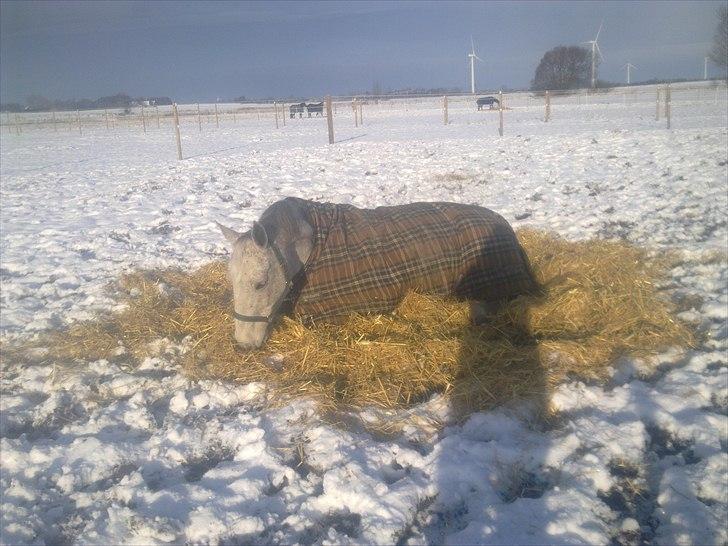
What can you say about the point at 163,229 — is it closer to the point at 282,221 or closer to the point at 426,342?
the point at 282,221

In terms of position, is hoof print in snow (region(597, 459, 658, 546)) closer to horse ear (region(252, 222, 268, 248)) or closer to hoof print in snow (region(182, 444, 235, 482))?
hoof print in snow (region(182, 444, 235, 482))

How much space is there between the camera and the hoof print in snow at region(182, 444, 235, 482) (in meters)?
2.66

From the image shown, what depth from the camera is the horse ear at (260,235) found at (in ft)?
11.3

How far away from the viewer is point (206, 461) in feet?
9.10

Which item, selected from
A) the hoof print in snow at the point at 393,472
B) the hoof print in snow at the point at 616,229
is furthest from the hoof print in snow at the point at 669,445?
the hoof print in snow at the point at 616,229

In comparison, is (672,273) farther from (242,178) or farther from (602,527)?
(242,178)

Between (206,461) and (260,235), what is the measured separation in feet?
4.81

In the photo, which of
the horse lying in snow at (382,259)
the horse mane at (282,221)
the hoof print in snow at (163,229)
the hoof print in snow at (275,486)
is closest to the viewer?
the hoof print in snow at (275,486)

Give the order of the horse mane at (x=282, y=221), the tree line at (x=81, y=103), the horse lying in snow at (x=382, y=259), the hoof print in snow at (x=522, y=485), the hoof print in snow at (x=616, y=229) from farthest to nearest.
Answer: the tree line at (x=81, y=103) < the hoof print in snow at (x=616, y=229) < the horse lying in snow at (x=382, y=259) < the horse mane at (x=282, y=221) < the hoof print in snow at (x=522, y=485)

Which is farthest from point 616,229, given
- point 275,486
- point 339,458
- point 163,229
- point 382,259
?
point 163,229

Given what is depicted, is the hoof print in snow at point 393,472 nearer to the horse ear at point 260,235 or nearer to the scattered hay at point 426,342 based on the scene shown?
the scattered hay at point 426,342

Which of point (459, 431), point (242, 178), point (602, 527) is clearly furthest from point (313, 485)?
point (242, 178)

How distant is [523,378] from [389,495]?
1380 millimetres

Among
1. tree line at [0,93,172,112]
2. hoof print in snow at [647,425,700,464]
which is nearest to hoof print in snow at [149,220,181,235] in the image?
hoof print in snow at [647,425,700,464]
